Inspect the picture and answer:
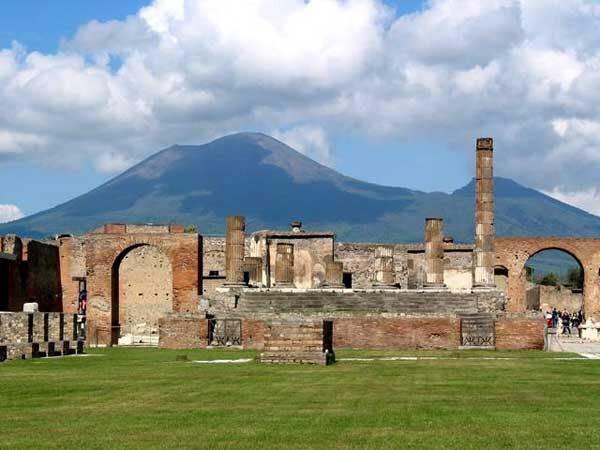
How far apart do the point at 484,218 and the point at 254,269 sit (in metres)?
9.79

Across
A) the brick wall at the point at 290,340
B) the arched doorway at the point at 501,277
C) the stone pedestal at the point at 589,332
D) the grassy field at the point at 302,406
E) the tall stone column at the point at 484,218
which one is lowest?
the stone pedestal at the point at 589,332

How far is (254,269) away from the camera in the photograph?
4928 cm

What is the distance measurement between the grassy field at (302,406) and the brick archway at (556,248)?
3721 centimetres

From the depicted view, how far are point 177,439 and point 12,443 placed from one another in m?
1.51

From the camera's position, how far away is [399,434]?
11.5 metres

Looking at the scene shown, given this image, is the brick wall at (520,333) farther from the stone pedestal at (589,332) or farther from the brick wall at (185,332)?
the stone pedestal at (589,332)

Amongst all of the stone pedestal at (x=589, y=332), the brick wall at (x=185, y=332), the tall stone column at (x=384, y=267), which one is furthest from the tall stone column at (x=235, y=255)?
the stone pedestal at (x=589, y=332)

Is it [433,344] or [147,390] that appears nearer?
[147,390]

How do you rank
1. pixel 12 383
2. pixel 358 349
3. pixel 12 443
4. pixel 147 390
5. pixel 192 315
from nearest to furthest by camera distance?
pixel 12 443 < pixel 147 390 < pixel 12 383 < pixel 358 349 < pixel 192 315

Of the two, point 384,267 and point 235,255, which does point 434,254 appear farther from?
point 235,255

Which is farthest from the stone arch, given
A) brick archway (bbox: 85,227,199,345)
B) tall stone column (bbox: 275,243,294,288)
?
brick archway (bbox: 85,227,199,345)

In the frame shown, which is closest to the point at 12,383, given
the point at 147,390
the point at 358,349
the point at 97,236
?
the point at 147,390

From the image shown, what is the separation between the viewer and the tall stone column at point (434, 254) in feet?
147

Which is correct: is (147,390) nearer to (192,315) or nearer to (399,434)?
(399,434)
